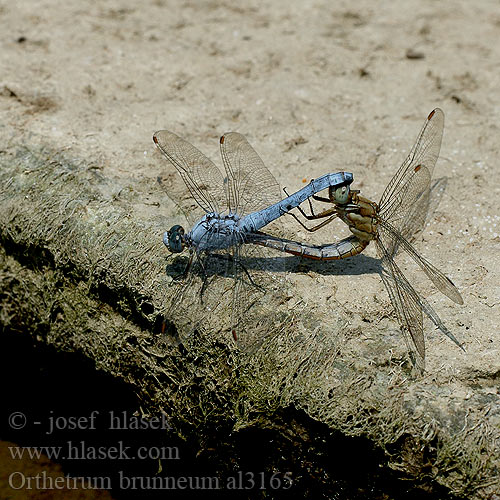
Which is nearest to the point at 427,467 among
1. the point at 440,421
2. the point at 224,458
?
the point at 440,421

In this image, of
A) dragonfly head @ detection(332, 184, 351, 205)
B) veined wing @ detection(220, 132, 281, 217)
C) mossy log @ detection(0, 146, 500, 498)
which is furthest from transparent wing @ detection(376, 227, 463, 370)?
veined wing @ detection(220, 132, 281, 217)

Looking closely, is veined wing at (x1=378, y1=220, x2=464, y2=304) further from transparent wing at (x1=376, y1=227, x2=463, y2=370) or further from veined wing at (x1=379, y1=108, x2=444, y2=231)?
veined wing at (x1=379, y1=108, x2=444, y2=231)

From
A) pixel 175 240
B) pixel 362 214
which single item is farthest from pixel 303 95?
pixel 175 240

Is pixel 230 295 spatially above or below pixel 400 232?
below

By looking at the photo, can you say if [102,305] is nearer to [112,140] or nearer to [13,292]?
[13,292]

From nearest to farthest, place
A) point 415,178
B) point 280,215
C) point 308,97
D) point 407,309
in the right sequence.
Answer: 1. point 407,309
2. point 280,215
3. point 415,178
4. point 308,97

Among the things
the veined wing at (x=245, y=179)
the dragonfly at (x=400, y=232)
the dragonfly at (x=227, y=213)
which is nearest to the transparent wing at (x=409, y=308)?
the dragonfly at (x=400, y=232)

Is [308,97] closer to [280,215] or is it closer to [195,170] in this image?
[195,170]
